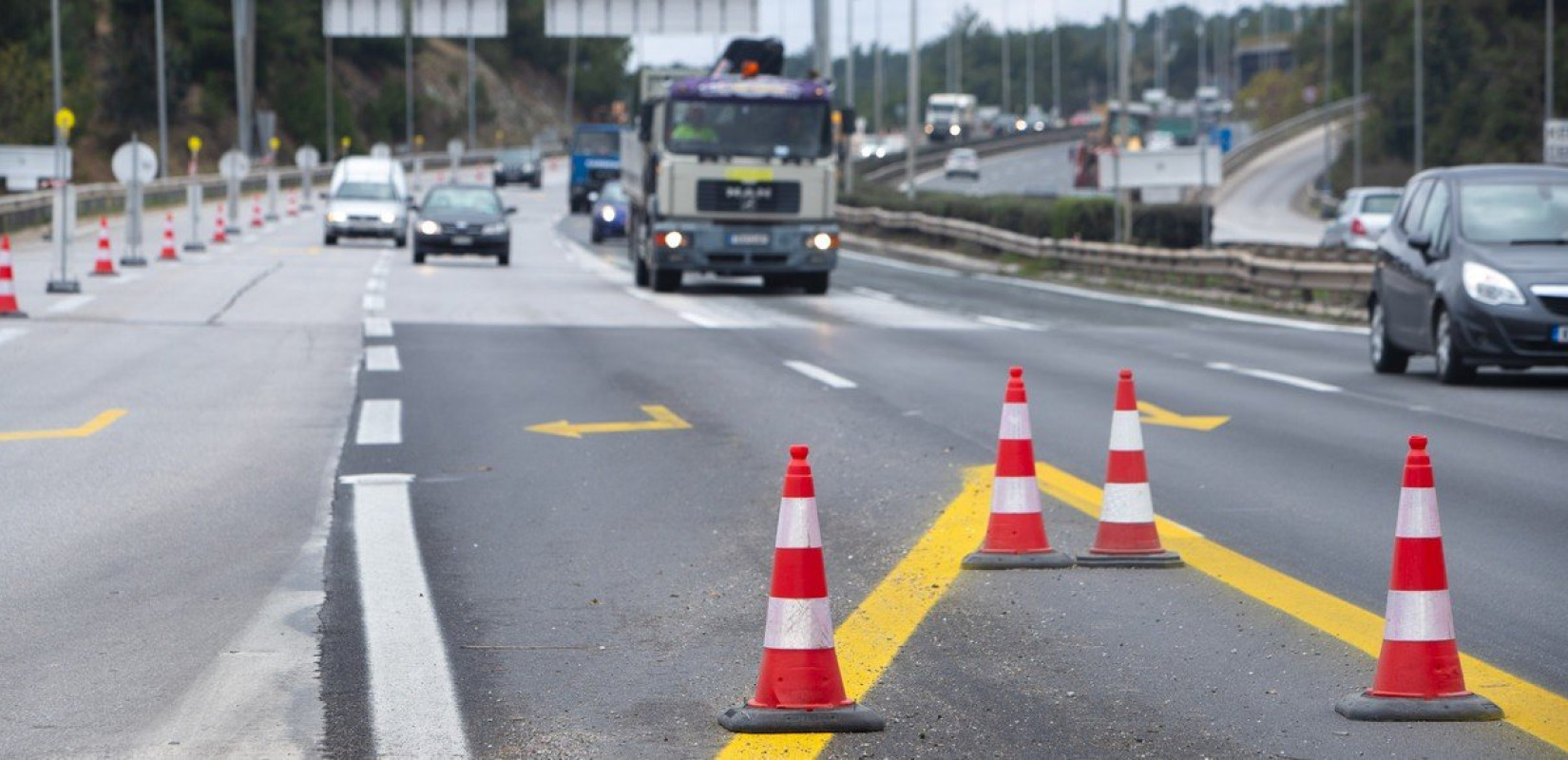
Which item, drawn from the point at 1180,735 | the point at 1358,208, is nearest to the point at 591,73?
the point at 1358,208

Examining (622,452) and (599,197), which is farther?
(599,197)

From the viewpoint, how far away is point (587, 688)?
717 centimetres

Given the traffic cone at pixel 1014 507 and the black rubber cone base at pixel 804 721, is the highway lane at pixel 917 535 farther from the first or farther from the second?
the traffic cone at pixel 1014 507

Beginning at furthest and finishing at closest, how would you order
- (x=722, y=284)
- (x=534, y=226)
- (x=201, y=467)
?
(x=534, y=226) < (x=722, y=284) < (x=201, y=467)

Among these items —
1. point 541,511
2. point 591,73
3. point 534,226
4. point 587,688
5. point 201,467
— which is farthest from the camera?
point 591,73

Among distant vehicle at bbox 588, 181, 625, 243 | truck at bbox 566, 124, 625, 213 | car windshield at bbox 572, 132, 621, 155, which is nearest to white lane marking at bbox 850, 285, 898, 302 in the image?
distant vehicle at bbox 588, 181, 625, 243

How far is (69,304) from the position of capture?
2748cm

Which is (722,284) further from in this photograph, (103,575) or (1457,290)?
(103,575)

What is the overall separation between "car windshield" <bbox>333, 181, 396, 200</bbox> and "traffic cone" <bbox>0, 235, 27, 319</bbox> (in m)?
24.9

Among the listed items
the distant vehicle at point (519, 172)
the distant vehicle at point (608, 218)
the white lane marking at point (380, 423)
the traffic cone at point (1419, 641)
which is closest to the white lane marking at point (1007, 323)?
the white lane marking at point (380, 423)

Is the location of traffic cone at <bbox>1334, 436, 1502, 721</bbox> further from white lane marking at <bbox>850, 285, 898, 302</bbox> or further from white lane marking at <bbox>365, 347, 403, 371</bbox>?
white lane marking at <bbox>850, 285, 898, 302</bbox>

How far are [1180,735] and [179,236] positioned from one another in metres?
50.8

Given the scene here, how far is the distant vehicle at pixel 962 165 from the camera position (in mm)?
102875

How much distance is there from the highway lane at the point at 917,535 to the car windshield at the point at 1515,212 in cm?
118
